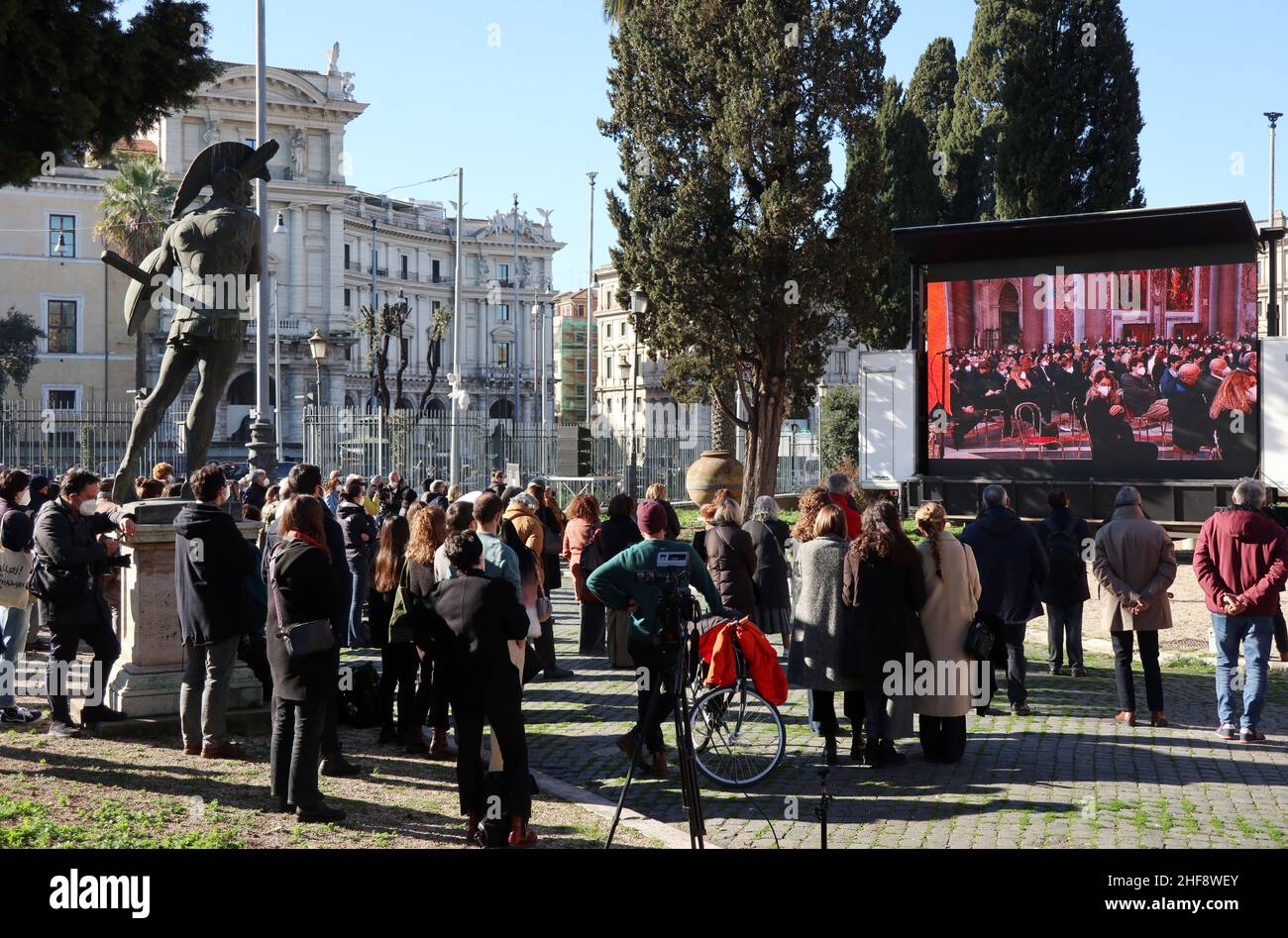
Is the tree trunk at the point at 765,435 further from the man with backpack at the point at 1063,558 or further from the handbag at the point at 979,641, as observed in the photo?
the handbag at the point at 979,641

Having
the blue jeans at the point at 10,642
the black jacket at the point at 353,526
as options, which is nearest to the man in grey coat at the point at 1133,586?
the black jacket at the point at 353,526

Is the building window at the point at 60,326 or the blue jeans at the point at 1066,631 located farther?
the building window at the point at 60,326

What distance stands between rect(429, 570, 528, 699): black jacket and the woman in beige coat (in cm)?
336

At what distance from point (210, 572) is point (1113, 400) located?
21.2 m

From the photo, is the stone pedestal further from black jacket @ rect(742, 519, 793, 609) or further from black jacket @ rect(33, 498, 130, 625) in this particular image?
black jacket @ rect(742, 519, 793, 609)

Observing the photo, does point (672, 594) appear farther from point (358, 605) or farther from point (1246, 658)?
point (358, 605)

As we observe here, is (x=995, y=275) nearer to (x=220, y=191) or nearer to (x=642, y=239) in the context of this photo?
(x=642, y=239)

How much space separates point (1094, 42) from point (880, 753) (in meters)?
27.5

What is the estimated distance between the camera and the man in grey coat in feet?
33.2

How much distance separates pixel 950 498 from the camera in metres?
26.9

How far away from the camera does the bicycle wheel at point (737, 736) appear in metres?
8.56

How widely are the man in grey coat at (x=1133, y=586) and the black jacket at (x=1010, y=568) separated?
509 millimetres

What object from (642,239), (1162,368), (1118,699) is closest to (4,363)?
(642,239)

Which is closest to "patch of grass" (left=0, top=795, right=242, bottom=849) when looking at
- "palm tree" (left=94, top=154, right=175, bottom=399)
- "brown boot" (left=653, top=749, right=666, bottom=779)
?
"brown boot" (left=653, top=749, right=666, bottom=779)
